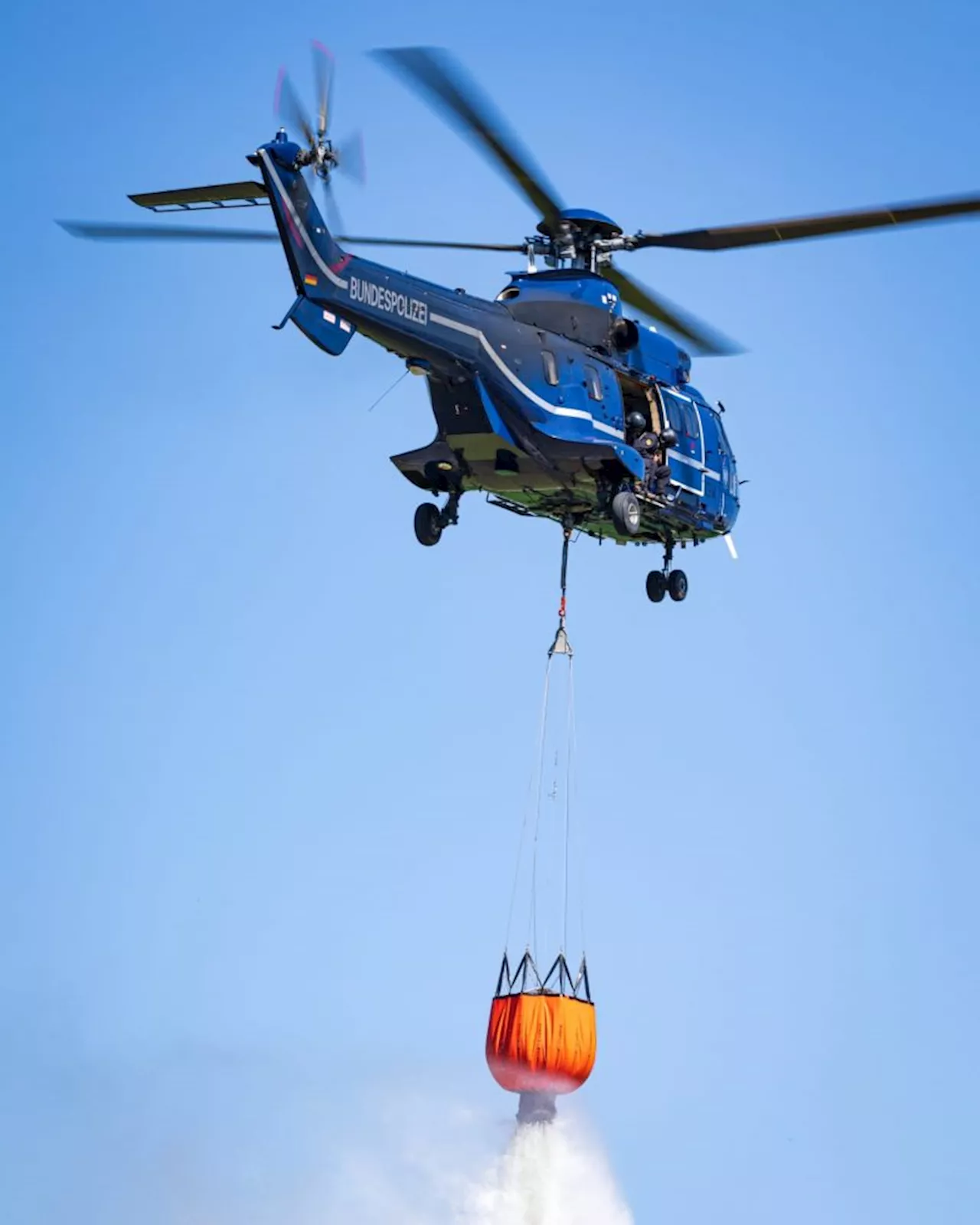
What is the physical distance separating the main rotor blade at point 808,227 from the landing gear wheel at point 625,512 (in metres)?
3.43

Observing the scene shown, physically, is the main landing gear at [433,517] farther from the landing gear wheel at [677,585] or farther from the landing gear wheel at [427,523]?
the landing gear wheel at [677,585]

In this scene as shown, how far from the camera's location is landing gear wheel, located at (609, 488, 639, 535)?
3428 cm

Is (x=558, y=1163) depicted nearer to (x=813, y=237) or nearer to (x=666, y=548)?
(x=666, y=548)

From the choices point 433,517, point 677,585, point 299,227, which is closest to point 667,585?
point 677,585

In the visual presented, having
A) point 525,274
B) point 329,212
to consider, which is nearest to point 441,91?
point 329,212

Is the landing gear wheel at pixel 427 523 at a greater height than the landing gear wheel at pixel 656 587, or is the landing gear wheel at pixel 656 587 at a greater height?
the landing gear wheel at pixel 656 587

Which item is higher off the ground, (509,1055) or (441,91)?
(441,91)

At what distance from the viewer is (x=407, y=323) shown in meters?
32.2

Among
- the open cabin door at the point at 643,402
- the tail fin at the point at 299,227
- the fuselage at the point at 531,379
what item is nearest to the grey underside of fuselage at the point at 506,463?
the fuselage at the point at 531,379

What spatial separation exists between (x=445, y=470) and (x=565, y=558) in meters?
2.15

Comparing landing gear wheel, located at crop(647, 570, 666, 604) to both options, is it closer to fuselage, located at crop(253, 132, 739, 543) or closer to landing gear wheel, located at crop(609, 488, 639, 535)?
fuselage, located at crop(253, 132, 739, 543)

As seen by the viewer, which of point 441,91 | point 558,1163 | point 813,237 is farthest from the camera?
point 558,1163

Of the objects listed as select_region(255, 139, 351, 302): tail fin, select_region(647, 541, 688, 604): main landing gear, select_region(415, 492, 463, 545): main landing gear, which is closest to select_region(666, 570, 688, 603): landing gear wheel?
select_region(647, 541, 688, 604): main landing gear

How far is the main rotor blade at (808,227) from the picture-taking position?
32312 mm
